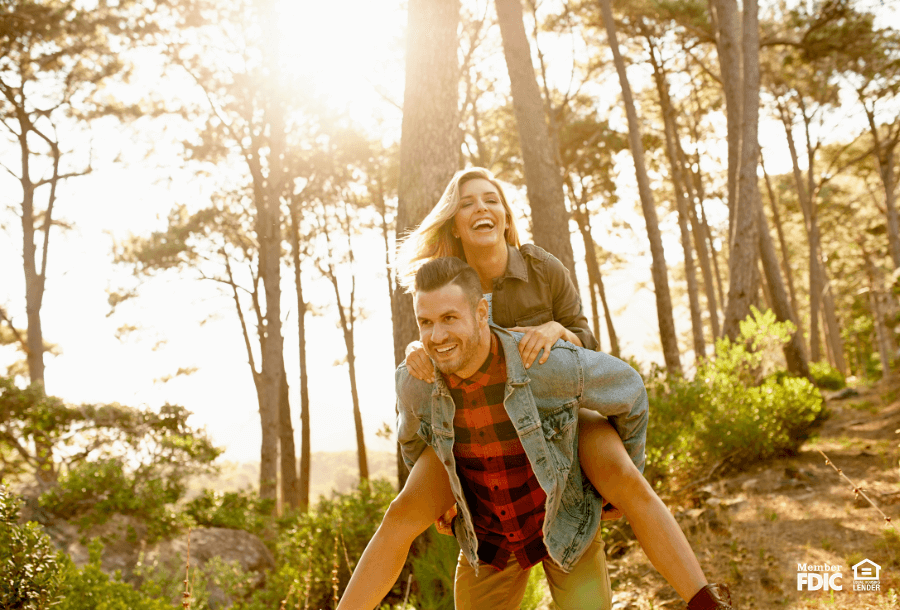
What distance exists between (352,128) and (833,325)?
22.8 metres

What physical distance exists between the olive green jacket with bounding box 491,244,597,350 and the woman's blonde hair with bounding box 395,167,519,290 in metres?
0.26

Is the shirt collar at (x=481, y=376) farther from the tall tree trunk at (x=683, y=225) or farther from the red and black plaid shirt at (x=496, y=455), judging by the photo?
Answer: the tall tree trunk at (x=683, y=225)

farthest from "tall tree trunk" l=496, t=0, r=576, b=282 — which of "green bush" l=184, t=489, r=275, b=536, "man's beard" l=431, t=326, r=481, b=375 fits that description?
"green bush" l=184, t=489, r=275, b=536

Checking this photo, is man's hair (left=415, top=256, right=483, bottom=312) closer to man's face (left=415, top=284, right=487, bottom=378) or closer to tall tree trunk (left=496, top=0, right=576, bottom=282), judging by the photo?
man's face (left=415, top=284, right=487, bottom=378)

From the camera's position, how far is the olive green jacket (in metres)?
2.94

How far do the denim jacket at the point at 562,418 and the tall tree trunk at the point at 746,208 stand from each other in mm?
8836

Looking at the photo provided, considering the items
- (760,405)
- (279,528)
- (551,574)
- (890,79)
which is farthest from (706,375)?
(890,79)

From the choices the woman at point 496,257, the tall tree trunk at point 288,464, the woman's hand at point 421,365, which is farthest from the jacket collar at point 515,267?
the tall tree trunk at point 288,464

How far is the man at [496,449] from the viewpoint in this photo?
7.54 ft

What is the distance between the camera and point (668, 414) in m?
6.89

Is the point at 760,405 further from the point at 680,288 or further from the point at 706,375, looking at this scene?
the point at 680,288

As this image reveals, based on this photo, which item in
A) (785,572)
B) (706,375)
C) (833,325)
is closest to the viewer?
(785,572)

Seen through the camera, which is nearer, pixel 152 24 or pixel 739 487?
pixel 739 487

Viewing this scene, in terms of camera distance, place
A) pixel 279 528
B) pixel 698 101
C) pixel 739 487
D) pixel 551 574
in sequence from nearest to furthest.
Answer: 1. pixel 551 574
2. pixel 739 487
3. pixel 279 528
4. pixel 698 101
